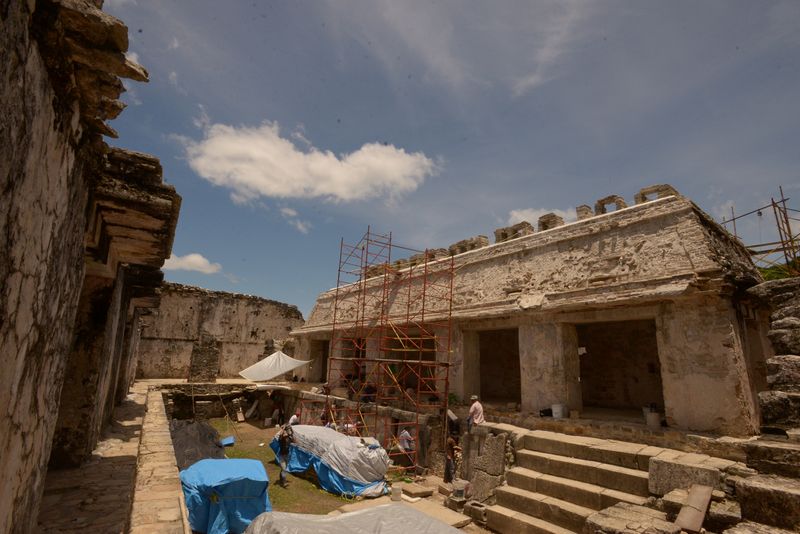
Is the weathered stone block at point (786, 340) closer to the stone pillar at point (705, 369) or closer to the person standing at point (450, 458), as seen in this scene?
the stone pillar at point (705, 369)

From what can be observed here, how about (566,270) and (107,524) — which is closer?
(107,524)

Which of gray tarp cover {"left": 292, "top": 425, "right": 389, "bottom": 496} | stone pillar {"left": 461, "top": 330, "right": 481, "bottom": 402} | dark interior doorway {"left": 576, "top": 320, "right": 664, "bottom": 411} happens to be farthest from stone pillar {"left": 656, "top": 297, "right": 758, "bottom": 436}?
gray tarp cover {"left": 292, "top": 425, "right": 389, "bottom": 496}

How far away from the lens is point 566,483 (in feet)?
22.5

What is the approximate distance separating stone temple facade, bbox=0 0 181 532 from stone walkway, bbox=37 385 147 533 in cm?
85

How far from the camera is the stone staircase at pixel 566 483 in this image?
248 inches

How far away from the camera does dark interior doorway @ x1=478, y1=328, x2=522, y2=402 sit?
1473cm

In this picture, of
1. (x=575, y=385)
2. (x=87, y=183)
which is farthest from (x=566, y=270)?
(x=87, y=183)

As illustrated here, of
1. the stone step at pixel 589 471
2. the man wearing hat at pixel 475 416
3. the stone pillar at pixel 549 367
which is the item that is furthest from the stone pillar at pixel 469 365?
the stone step at pixel 589 471

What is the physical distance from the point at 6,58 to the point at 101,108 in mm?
1040

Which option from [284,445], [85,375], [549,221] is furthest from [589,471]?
[85,375]

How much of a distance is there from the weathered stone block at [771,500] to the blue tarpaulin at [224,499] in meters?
6.68

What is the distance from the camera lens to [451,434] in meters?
10.6

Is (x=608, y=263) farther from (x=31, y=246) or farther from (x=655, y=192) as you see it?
(x=31, y=246)

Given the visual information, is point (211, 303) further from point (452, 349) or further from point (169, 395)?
point (452, 349)
